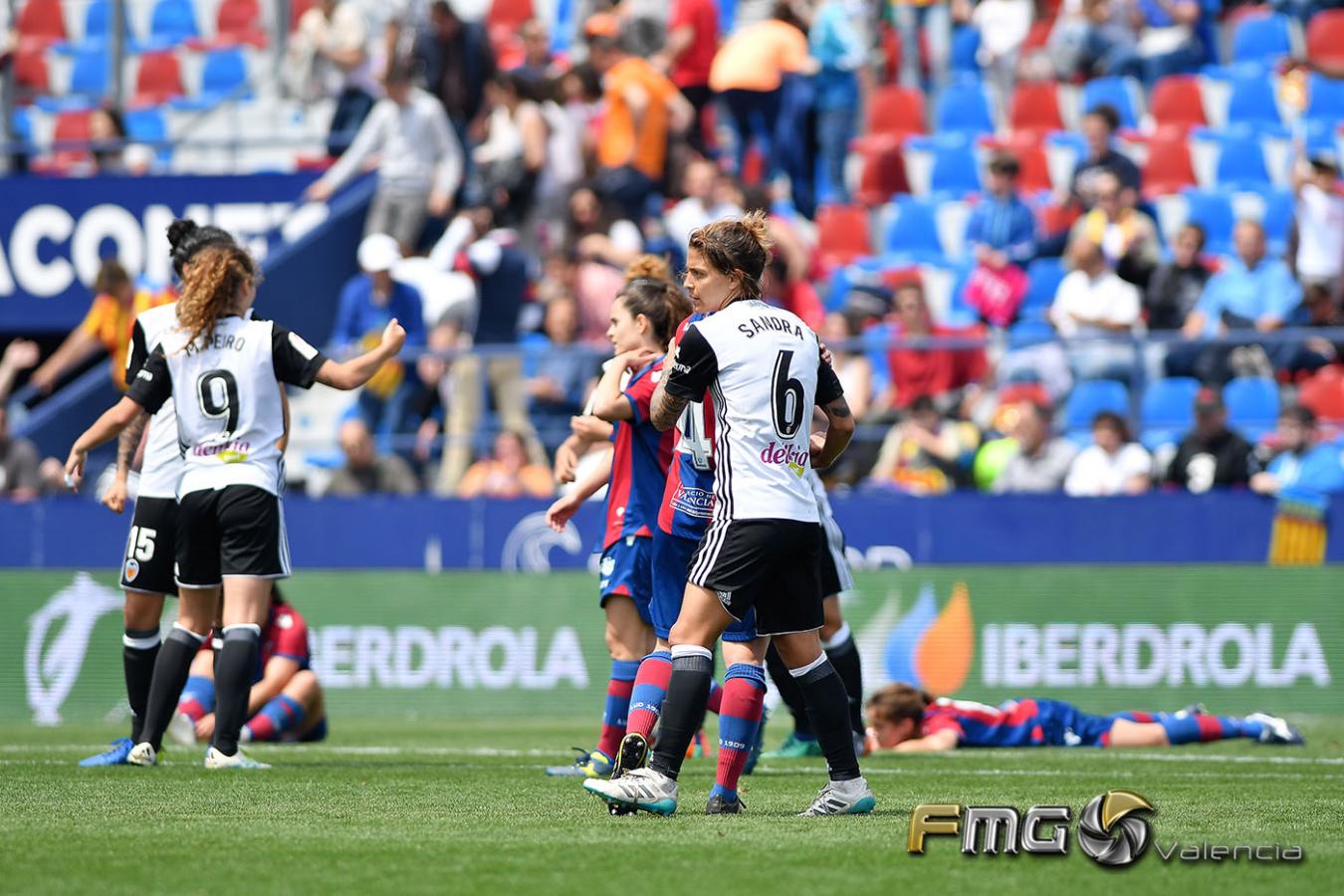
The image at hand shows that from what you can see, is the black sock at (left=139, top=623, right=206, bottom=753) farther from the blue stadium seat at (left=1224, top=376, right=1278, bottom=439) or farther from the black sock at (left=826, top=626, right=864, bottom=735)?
the blue stadium seat at (left=1224, top=376, right=1278, bottom=439)

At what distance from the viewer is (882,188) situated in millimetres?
20453

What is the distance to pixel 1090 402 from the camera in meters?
16.2

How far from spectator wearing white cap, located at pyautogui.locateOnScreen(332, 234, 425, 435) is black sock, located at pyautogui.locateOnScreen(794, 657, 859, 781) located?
11.1m

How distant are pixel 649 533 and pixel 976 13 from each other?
13.9 meters

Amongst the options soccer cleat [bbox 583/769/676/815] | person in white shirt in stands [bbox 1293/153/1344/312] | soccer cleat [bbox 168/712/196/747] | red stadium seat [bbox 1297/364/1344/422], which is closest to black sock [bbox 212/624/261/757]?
soccer cleat [bbox 168/712/196/747]

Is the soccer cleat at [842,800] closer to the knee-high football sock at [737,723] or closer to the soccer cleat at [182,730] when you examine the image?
the knee-high football sock at [737,723]

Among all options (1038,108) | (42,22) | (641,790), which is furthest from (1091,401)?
(42,22)

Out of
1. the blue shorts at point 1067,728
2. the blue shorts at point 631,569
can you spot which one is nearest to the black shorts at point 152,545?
the blue shorts at point 631,569

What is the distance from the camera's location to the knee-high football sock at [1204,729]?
11.8m

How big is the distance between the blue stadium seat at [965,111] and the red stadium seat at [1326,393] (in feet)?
19.5

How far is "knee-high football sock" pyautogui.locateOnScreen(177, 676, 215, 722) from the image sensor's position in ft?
39.0

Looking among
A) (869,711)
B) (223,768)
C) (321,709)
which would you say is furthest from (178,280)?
(869,711)

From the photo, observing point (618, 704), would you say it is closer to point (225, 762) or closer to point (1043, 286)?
point (225, 762)

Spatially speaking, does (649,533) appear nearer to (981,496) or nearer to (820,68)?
(981,496)
